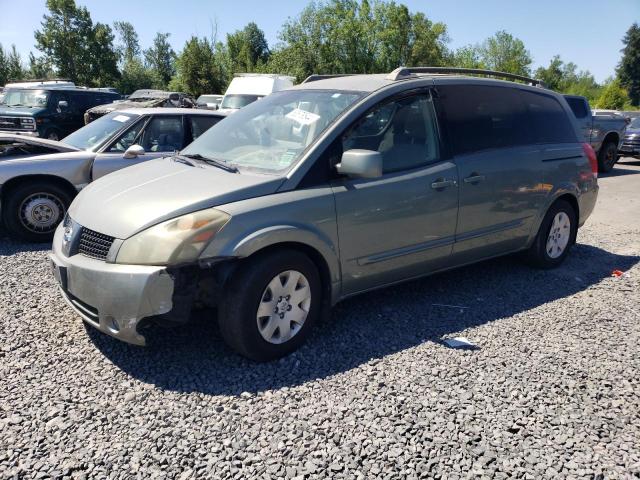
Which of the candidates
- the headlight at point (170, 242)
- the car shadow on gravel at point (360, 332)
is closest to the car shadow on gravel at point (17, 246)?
the car shadow on gravel at point (360, 332)

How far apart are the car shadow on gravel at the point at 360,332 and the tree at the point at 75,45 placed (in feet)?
174

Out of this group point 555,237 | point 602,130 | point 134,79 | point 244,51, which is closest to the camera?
point 555,237

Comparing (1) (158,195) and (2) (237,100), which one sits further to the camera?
(2) (237,100)

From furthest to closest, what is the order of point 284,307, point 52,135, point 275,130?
point 52,135
point 275,130
point 284,307

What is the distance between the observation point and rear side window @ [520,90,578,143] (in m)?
5.06

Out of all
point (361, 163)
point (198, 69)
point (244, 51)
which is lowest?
point (361, 163)

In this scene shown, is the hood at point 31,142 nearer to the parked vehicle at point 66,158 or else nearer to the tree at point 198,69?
the parked vehicle at point 66,158

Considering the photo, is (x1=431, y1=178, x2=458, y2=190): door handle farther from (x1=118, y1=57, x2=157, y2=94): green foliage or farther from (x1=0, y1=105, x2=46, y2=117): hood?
(x1=118, y1=57, x2=157, y2=94): green foliage

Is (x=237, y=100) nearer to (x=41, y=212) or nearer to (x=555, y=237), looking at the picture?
(x=41, y=212)

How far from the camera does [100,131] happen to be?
6.92 m

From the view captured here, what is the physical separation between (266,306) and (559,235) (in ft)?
11.7

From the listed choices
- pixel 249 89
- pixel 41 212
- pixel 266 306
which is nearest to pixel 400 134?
pixel 266 306

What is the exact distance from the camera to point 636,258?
604 cm

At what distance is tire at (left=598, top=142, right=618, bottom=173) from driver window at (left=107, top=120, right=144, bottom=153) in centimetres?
1294
